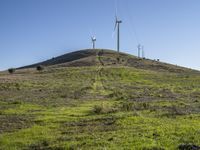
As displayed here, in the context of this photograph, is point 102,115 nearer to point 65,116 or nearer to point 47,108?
point 65,116

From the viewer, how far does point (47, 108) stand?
131ft

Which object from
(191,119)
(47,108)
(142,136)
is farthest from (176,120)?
(47,108)

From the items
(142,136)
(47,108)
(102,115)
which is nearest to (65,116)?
(102,115)

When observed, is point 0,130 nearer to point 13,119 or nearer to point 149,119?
point 13,119

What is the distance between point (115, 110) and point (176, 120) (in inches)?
341

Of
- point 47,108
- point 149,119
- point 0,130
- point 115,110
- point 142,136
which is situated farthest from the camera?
point 47,108

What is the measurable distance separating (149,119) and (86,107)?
40.0 feet

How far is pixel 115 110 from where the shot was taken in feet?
120

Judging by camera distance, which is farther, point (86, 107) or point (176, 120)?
point (86, 107)

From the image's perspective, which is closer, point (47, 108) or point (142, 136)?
point (142, 136)

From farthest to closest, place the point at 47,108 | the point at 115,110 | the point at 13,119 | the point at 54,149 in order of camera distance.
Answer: the point at 47,108 < the point at 115,110 < the point at 13,119 < the point at 54,149

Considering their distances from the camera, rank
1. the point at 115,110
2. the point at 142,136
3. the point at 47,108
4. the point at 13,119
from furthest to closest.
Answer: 1. the point at 47,108
2. the point at 115,110
3. the point at 13,119
4. the point at 142,136

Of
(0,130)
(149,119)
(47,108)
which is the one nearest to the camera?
(0,130)

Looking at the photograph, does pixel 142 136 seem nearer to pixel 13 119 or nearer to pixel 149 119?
pixel 149 119
